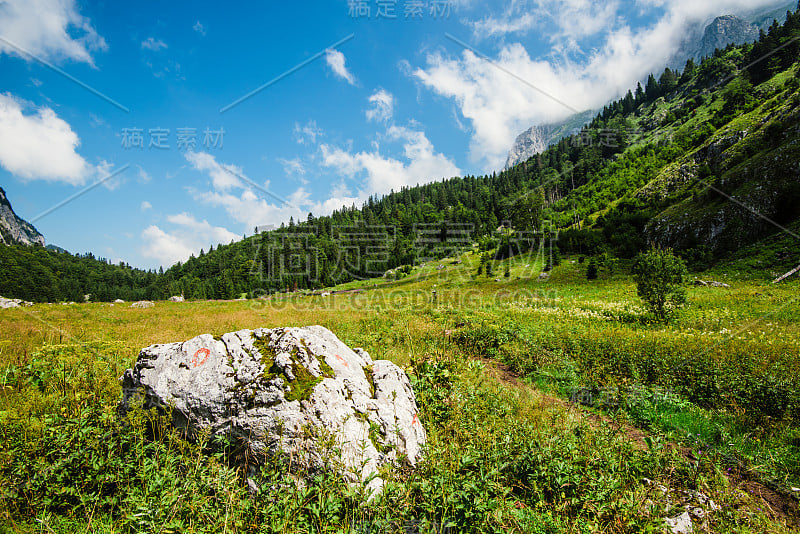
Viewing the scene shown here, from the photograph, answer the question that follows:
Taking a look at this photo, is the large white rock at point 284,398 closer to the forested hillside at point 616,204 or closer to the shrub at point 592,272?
the forested hillside at point 616,204

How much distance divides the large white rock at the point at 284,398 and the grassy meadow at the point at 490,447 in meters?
0.40

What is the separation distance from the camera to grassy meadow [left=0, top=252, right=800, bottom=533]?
3496 millimetres

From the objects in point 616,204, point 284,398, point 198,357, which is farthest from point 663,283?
point 616,204

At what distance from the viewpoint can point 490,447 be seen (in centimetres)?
492

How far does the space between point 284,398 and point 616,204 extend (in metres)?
90.0

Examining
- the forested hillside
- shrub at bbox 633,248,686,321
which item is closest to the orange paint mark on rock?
shrub at bbox 633,248,686,321

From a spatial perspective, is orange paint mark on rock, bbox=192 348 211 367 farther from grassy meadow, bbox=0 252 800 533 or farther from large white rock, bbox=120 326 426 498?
grassy meadow, bbox=0 252 800 533

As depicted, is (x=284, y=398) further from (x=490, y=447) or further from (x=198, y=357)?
(x=490, y=447)

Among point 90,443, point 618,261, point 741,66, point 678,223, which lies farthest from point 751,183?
point 741,66

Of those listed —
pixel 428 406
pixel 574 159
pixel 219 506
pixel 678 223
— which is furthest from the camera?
pixel 574 159

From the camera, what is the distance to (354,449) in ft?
14.8

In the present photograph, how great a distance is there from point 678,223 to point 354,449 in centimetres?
Result: 5297

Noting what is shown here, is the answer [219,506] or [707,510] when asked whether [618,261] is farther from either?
[219,506]

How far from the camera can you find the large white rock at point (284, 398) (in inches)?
181
